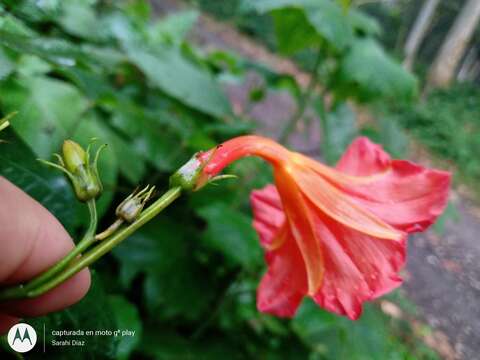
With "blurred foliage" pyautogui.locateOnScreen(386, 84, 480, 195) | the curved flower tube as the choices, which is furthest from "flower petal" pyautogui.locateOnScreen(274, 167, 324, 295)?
"blurred foliage" pyautogui.locateOnScreen(386, 84, 480, 195)

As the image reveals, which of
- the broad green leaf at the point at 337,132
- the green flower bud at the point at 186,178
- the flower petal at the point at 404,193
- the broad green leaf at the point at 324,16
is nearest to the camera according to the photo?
the green flower bud at the point at 186,178

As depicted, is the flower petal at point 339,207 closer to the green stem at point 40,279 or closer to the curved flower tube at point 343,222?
the curved flower tube at point 343,222

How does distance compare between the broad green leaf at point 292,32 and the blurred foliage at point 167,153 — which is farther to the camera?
the broad green leaf at point 292,32

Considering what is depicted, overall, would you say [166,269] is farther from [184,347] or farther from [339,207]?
[339,207]

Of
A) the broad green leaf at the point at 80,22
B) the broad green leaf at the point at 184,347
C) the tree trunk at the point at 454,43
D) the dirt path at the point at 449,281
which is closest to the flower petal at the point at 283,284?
the dirt path at the point at 449,281

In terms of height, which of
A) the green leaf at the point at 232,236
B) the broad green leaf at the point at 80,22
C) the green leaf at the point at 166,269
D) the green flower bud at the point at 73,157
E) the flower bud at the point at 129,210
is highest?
the green flower bud at the point at 73,157

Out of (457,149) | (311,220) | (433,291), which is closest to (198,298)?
(311,220)

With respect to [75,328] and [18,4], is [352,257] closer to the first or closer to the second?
[75,328]
